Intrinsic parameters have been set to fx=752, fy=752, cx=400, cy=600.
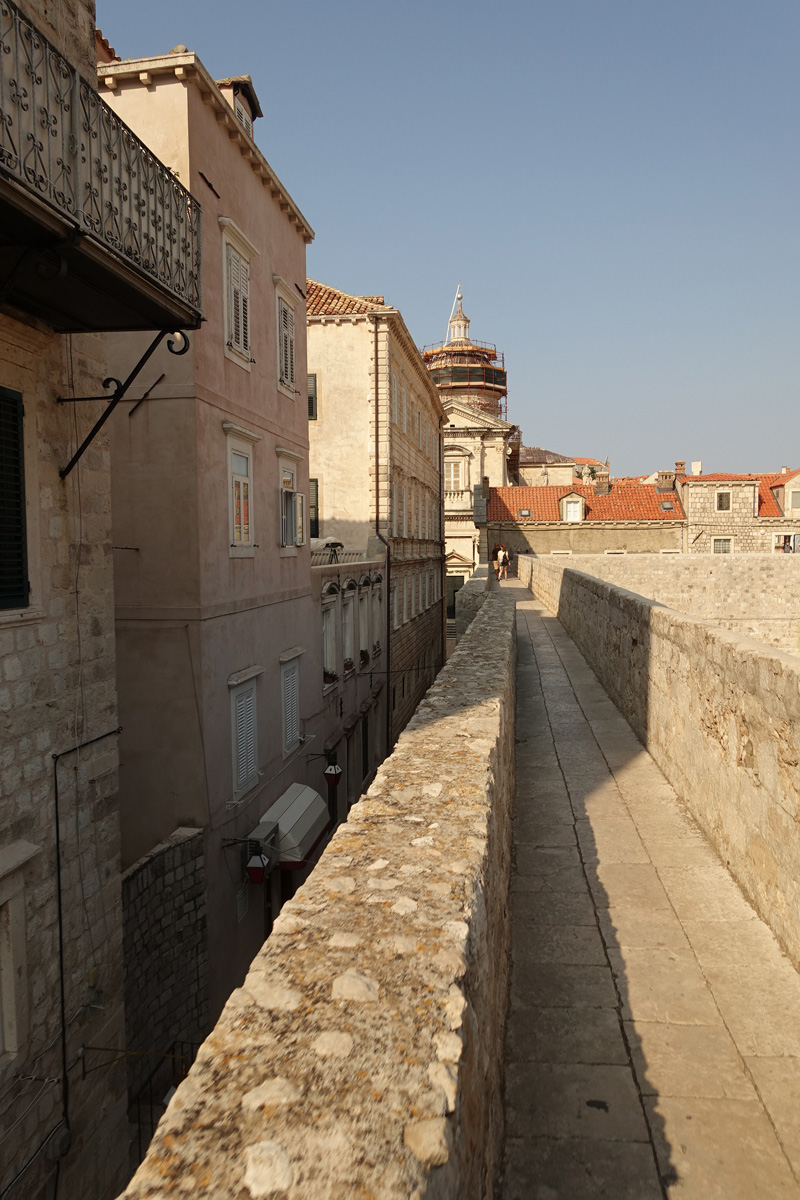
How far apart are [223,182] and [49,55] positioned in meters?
5.85

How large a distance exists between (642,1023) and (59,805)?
506cm

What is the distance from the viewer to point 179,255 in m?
7.25

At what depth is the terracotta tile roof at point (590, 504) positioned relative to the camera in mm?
48562

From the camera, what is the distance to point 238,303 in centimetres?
1112

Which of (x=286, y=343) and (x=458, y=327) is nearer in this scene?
(x=286, y=343)

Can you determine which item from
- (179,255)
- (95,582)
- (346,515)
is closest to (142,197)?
(179,255)

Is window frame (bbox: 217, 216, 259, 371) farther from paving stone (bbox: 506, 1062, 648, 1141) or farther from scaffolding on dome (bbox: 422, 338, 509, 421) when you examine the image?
scaffolding on dome (bbox: 422, 338, 509, 421)

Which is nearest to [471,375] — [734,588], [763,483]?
[763,483]

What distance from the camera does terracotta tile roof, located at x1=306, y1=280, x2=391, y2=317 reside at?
22250 mm

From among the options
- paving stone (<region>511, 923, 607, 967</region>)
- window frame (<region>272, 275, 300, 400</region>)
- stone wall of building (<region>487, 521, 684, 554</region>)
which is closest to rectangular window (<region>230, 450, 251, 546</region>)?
window frame (<region>272, 275, 300, 400</region>)

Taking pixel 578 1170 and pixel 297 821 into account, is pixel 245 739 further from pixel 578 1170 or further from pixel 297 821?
pixel 578 1170

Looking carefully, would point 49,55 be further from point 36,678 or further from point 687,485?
point 687,485

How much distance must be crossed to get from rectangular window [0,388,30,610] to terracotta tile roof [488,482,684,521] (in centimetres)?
4377

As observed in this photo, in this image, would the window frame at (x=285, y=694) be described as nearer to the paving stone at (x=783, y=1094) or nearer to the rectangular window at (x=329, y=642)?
the rectangular window at (x=329, y=642)
